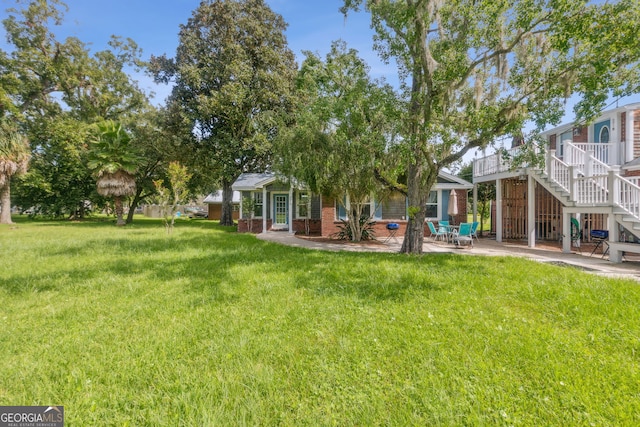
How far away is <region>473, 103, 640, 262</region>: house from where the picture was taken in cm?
794

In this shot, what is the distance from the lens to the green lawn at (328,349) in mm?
2295

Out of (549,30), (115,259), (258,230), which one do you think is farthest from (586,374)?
(258,230)

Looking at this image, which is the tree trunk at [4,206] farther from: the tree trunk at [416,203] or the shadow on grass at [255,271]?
the tree trunk at [416,203]

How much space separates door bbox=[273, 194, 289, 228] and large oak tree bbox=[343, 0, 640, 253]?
11.6 metres

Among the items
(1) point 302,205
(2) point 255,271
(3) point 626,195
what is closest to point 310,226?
(1) point 302,205

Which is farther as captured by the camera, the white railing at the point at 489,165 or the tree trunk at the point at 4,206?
the tree trunk at the point at 4,206

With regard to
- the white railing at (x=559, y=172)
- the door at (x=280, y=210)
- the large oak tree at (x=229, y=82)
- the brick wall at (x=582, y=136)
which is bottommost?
the door at (x=280, y=210)

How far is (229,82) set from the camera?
2003cm

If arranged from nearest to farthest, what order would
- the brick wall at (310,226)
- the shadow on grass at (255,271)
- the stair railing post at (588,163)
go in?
the shadow on grass at (255,271)
the stair railing post at (588,163)
the brick wall at (310,226)

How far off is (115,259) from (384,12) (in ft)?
33.4

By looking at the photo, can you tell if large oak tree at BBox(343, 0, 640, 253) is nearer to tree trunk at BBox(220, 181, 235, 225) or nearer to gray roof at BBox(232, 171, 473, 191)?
gray roof at BBox(232, 171, 473, 191)

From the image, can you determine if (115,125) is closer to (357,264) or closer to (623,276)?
(357,264)

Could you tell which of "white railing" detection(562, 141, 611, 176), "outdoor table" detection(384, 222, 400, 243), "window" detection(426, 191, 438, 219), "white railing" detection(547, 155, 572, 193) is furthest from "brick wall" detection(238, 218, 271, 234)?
"white railing" detection(562, 141, 611, 176)

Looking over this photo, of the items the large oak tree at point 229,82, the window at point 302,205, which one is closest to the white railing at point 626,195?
the window at point 302,205
